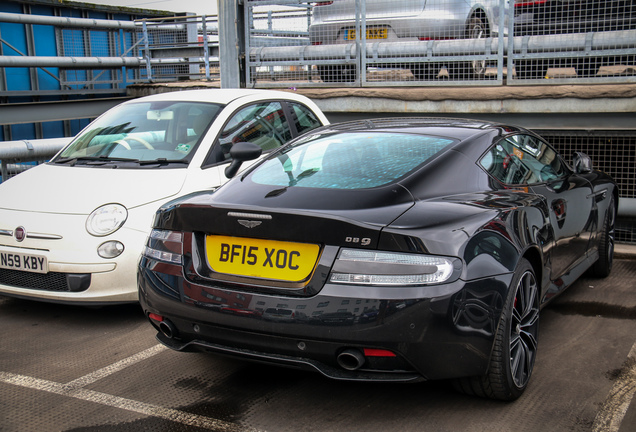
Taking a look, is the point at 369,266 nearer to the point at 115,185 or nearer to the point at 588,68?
the point at 115,185

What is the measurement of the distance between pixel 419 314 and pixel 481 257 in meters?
0.44

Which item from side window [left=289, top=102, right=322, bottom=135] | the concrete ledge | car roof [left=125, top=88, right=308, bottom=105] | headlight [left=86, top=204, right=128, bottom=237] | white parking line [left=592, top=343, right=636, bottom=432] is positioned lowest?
the concrete ledge

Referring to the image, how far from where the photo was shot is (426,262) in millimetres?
2889

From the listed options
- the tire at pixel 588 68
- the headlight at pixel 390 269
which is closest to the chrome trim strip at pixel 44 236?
the headlight at pixel 390 269

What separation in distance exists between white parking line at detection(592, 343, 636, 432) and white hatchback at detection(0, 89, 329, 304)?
3012 millimetres

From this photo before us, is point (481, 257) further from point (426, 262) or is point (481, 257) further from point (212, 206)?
Result: point (212, 206)

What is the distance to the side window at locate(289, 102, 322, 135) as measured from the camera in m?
6.52

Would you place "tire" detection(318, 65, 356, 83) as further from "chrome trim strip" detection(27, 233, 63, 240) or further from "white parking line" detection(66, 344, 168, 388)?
"white parking line" detection(66, 344, 168, 388)

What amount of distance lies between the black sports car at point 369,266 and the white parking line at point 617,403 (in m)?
0.40

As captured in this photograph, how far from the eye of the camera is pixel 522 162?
420cm

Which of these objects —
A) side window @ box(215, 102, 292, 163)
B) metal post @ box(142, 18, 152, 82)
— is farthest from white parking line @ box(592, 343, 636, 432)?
metal post @ box(142, 18, 152, 82)

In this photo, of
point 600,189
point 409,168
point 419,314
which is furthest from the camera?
A: point 600,189

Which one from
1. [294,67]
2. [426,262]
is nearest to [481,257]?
[426,262]

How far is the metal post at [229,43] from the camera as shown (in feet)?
31.8
